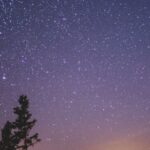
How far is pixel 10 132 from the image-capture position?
3372cm

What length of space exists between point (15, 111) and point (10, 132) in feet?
7.08

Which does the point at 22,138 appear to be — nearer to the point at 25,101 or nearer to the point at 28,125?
the point at 28,125

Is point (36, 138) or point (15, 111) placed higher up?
point (15, 111)

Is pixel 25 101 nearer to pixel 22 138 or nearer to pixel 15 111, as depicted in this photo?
pixel 15 111

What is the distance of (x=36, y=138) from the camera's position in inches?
1268

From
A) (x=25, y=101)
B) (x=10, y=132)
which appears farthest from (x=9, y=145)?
(x=25, y=101)

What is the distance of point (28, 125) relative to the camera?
107ft

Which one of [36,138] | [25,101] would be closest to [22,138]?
[36,138]

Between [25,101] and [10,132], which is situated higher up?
[25,101]

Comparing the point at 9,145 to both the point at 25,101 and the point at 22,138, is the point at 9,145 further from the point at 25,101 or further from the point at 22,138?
the point at 25,101

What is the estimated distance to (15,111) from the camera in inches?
1304

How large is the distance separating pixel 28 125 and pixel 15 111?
1799 millimetres

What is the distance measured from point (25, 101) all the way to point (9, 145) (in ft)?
13.9

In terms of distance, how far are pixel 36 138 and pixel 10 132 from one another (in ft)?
9.78
